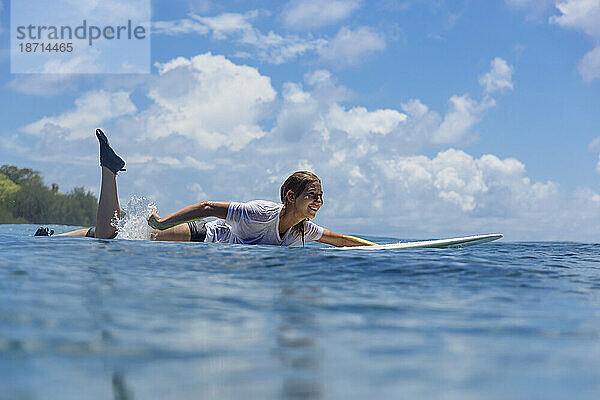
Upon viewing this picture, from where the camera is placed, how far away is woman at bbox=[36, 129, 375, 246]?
5.60m

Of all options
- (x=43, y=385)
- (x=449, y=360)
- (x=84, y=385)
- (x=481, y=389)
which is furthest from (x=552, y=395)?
(x=43, y=385)

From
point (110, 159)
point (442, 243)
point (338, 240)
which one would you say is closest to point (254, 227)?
point (338, 240)

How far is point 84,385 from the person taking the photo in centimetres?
147

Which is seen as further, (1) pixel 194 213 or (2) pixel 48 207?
(2) pixel 48 207

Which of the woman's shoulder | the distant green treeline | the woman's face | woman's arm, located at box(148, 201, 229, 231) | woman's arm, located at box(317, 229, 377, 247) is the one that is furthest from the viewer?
the distant green treeline

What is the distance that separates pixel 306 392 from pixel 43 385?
0.76 metres

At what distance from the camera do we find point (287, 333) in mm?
2096

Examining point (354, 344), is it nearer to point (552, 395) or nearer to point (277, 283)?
→ point (552, 395)

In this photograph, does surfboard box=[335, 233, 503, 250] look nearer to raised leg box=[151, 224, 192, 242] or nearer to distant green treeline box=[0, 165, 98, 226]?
raised leg box=[151, 224, 192, 242]

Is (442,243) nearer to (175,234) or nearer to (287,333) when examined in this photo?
(175,234)

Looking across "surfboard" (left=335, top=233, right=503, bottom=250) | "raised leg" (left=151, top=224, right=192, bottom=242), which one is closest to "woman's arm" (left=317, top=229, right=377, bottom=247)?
"surfboard" (left=335, top=233, right=503, bottom=250)

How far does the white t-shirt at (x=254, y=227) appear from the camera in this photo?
573 centimetres

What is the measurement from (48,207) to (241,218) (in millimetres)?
25076

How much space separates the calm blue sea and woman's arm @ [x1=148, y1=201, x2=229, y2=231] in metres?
1.44
